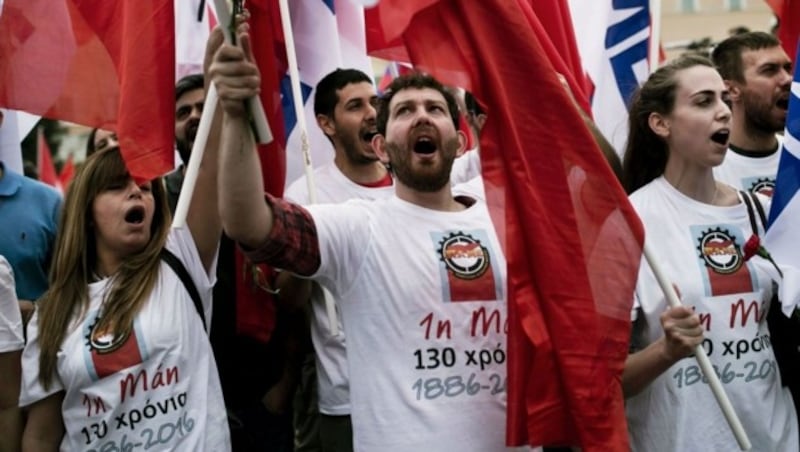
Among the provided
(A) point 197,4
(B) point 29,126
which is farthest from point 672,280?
(B) point 29,126

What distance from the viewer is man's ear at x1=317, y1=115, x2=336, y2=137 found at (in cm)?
670

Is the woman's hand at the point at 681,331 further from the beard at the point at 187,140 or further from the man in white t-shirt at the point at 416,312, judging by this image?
the beard at the point at 187,140

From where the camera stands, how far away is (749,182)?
242 inches

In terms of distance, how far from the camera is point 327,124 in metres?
6.73

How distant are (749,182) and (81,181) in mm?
2418

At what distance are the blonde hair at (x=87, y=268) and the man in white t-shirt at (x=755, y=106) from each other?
7.09ft

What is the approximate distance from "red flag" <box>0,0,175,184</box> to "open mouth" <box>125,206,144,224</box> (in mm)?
289

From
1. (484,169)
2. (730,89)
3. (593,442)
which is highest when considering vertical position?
(730,89)

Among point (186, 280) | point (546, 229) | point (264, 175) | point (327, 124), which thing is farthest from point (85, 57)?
point (546, 229)

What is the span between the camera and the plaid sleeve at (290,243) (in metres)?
4.47

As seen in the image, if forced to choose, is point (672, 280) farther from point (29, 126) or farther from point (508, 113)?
point (29, 126)

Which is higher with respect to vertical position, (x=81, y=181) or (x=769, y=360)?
(x=81, y=181)

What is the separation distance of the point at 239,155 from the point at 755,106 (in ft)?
8.89

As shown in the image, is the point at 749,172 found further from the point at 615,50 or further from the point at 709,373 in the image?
the point at 709,373
